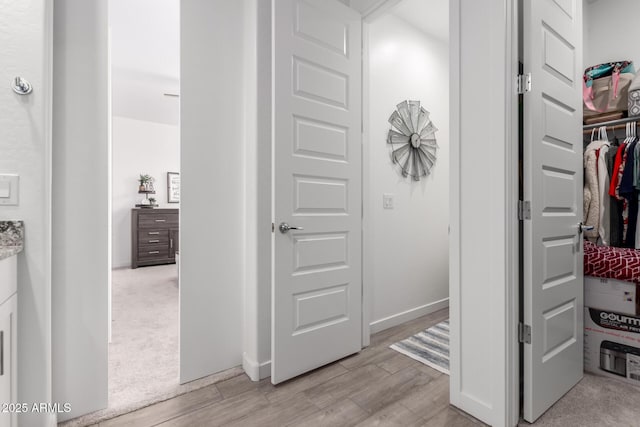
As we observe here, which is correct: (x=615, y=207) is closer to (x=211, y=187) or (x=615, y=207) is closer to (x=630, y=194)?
(x=630, y=194)

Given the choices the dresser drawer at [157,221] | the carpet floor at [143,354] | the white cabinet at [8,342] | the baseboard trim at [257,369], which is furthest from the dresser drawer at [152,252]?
the white cabinet at [8,342]

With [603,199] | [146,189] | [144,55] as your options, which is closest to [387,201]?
[603,199]

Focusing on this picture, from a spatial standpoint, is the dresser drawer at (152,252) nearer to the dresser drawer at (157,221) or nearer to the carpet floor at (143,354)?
the dresser drawer at (157,221)

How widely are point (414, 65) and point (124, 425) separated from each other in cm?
345

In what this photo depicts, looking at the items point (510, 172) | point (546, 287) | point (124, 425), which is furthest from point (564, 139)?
point (124, 425)

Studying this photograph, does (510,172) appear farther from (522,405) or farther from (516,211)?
(522,405)

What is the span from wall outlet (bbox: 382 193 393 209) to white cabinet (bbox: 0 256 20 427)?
2347mm

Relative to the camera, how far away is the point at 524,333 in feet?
4.70

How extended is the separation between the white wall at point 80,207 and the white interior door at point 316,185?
889mm

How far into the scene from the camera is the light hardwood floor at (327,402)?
4.81 feet

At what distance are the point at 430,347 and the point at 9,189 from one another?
2595mm

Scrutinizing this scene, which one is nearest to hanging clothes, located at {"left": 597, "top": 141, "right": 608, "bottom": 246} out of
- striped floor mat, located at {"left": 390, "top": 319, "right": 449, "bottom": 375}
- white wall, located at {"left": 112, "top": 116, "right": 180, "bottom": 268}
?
striped floor mat, located at {"left": 390, "top": 319, "right": 449, "bottom": 375}

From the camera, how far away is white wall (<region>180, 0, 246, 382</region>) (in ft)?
5.90

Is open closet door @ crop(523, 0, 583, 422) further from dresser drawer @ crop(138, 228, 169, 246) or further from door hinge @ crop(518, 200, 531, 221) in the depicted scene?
dresser drawer @ crop(138, 228, 169, 246)
